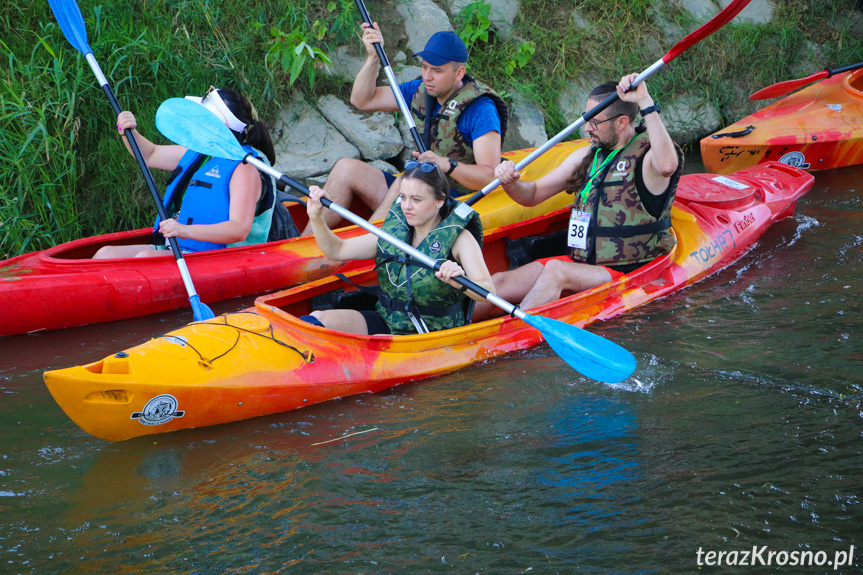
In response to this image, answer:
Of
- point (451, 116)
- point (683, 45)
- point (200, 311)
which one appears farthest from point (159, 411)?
point (683, 45)

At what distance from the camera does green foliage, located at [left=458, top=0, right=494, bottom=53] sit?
7.54 m

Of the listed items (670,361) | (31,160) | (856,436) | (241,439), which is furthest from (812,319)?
(31,160)

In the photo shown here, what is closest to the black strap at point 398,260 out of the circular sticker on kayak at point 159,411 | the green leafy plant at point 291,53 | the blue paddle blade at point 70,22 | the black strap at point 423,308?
the black strap at point 423,308

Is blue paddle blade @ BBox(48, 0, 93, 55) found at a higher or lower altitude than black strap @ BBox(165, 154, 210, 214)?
higher

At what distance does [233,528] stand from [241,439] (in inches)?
24.0

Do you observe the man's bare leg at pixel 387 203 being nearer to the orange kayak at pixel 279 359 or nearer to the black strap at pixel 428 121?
the black strap at pixel 428 121

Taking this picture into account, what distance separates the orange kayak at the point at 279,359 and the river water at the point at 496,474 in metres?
0.09

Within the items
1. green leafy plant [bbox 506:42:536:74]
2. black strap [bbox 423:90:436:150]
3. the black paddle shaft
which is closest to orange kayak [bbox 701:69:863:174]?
green leafy plant [bbox 506:42:536:74]

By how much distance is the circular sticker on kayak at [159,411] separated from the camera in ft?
10.0

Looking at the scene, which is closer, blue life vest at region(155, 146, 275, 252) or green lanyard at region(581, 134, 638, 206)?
green lanyard at region(581, 134, 638, 206)

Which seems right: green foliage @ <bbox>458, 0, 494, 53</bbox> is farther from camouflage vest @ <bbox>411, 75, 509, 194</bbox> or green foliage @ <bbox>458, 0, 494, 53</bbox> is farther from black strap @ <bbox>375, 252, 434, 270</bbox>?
black strap @ <bbox>375, 252, 434, 270</bbox>

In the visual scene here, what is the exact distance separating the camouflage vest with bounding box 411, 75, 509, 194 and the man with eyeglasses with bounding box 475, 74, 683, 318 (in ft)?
2.20

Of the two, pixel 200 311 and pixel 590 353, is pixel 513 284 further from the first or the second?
pixel 200 311
